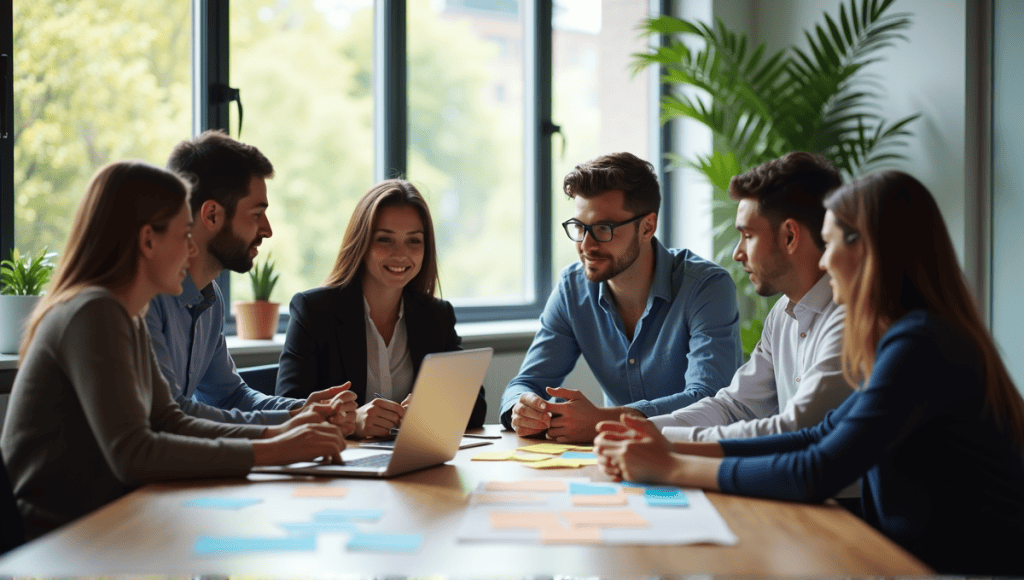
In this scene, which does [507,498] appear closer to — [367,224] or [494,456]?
[494,456]

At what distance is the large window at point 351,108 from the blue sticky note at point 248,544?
2.10 m

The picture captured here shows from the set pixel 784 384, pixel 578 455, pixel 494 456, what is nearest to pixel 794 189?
pixel 784 384

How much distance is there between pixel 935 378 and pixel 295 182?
3002 mm

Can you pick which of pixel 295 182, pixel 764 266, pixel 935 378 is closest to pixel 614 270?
pixel 764 266

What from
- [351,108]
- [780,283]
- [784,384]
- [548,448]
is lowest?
[548,448]

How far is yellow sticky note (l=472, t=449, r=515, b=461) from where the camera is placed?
70.4 inches

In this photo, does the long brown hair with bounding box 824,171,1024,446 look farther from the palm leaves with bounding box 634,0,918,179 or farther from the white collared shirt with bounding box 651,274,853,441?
the palm leaves with bounding box 634,0,918,179

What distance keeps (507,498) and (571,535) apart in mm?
236

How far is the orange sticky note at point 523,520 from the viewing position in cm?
123

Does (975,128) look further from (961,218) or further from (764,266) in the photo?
(764,266)

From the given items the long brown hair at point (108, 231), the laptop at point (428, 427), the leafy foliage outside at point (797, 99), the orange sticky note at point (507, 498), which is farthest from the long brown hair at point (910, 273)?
the leafy foliage outside at point (797, 99)

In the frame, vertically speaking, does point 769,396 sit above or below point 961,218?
below

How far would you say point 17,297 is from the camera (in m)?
2.54

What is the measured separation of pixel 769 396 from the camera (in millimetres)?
2168
